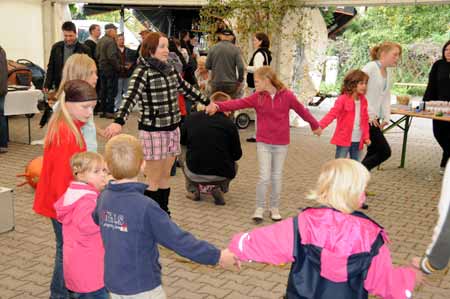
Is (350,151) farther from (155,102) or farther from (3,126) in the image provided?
(3,126)

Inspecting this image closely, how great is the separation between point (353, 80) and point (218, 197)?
185 centimetres

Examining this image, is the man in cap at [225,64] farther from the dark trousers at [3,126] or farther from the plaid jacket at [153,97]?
the plaid jacket at [153,97]

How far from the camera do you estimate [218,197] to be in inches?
228

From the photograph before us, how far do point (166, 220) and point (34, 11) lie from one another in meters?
11.3

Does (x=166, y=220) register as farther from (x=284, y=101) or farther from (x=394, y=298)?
(x=284, y=101)

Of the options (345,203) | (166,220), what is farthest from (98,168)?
(345,203)

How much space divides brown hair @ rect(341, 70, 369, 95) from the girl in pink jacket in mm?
720

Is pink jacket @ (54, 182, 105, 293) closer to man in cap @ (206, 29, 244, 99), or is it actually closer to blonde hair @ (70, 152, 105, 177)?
blonde hair @ (70, 152, 105, 177)

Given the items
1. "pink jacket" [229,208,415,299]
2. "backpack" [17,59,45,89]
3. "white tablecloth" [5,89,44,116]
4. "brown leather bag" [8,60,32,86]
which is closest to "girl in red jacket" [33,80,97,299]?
"pink jacket" [229,208,415,299]

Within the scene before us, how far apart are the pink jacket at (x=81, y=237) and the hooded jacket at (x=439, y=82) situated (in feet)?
19.6

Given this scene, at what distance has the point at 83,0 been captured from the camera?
12117mm

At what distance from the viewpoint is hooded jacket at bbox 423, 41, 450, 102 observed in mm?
Answer: 7340

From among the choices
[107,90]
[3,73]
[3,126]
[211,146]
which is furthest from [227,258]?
[107,90]

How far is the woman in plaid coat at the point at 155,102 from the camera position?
4473mm
